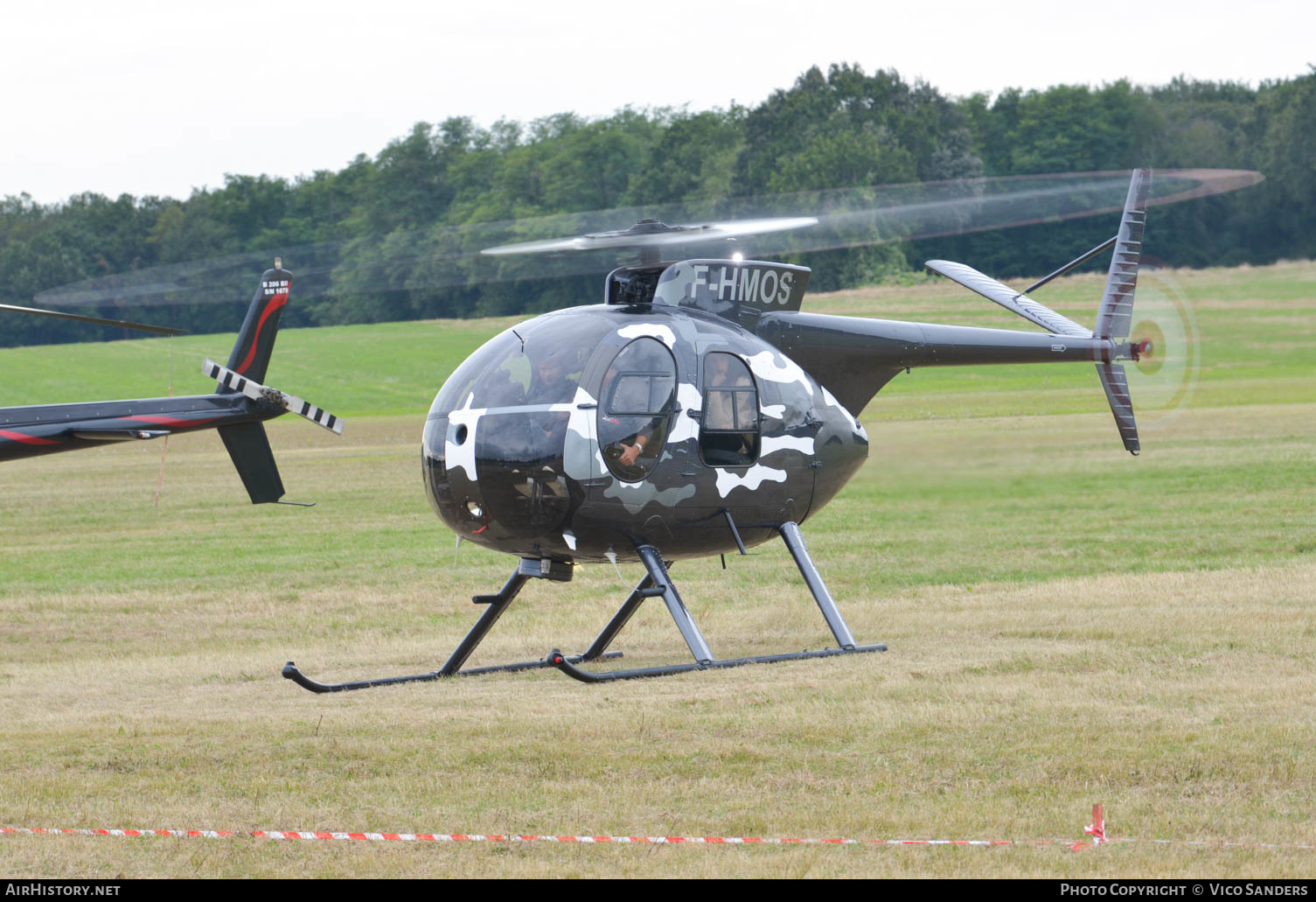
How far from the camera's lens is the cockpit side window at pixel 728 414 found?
1127cm

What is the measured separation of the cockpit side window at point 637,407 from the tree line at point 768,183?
53.7 ft

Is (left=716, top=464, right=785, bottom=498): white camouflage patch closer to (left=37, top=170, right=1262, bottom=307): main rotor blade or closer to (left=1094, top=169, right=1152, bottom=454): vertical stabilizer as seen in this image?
(left=37, top=170, right=1262, bottom=307): main rotor blade

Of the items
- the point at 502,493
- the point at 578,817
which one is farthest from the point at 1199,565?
the point at 578,817

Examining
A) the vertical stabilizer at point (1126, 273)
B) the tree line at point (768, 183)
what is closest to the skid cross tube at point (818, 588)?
the vertical stabilizer at point (1126, 273)

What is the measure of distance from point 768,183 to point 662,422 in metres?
30.7

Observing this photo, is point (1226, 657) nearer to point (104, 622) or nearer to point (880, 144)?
point (104, 622)

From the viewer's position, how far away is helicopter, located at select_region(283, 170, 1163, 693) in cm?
1074

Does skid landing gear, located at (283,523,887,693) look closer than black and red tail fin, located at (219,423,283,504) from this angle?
Yes

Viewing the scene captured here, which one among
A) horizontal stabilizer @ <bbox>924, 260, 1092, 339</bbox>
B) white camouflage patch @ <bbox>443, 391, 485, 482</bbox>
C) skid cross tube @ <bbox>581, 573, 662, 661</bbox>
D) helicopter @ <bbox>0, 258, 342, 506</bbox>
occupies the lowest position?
skid cross tube @ <bbox>581, 573, 662, 661</bbox>

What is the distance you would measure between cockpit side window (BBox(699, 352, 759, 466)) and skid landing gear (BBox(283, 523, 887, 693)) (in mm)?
824

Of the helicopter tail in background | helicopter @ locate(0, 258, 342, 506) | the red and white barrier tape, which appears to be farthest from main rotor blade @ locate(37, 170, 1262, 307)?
the red and white barrier tape

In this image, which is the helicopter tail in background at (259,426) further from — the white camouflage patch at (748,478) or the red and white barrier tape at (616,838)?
the red and white barrier tape at (616,838)

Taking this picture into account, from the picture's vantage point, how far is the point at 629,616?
41.0 ft

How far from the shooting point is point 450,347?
6719 centimetres
